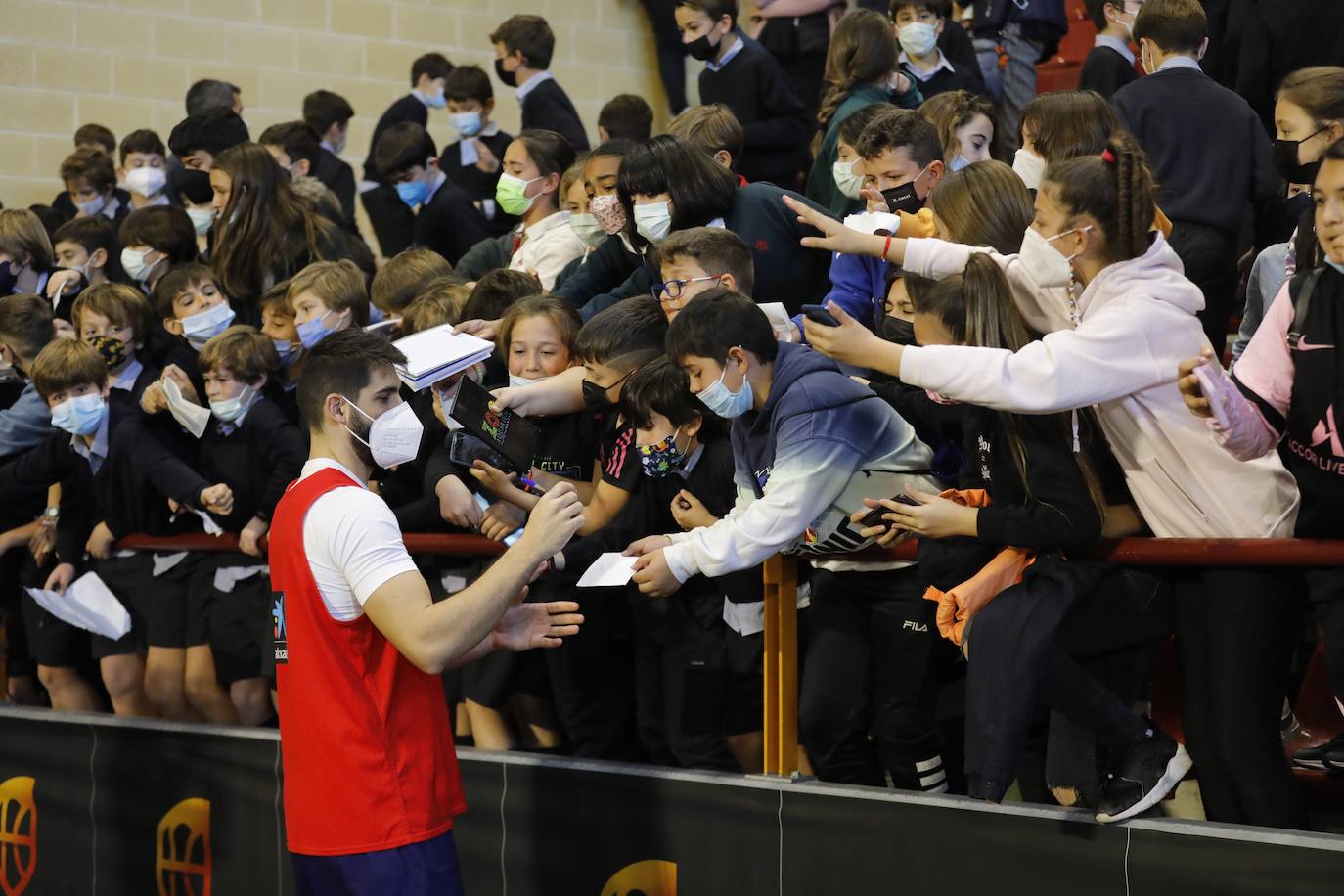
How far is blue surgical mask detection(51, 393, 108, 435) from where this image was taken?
6.82 metres

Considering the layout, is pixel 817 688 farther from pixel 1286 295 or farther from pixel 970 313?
pixel 1286 295

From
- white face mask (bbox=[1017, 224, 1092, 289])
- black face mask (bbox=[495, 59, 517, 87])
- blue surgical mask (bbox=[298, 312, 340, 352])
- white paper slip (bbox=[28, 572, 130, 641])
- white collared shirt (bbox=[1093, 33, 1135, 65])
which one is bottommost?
white paper slip (bbox=[28, 572, 130, 641])

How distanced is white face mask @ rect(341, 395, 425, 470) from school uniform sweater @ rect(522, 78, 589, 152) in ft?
Answer: 16.5

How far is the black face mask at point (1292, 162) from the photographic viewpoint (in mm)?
4863

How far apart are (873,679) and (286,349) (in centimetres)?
306

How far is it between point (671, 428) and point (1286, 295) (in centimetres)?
185

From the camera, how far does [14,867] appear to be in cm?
688

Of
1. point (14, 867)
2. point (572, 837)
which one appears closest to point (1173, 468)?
point (572, 837)

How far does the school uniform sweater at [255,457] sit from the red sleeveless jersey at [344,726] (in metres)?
2.32

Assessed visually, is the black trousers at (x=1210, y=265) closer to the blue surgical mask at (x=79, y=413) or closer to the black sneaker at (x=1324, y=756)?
the black sneaker at (x=1324, y=756)

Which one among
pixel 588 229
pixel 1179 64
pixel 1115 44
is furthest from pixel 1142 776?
pixel 1115 44

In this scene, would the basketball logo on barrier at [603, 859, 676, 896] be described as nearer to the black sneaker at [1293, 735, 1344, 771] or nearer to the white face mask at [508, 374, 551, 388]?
the white face mask at [508, 374, 551, 388]

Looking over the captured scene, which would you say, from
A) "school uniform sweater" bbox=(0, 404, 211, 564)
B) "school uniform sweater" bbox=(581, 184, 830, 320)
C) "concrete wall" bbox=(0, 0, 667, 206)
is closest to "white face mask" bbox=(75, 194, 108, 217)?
"concrete wall" bbox=(0, 0, 667, 206)

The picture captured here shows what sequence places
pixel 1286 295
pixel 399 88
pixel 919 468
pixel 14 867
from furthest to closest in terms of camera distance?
pixel 399 88 < pixel 14 867 < pixel 919 468 < pixel 1286 295
